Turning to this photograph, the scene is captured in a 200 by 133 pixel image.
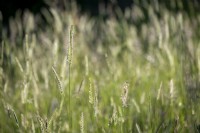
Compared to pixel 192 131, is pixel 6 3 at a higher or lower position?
higher

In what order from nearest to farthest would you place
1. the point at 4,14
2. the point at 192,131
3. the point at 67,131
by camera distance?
the point at 192,131
the point at 67,131
the point at 4,14

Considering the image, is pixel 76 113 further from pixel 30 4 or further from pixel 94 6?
pixel 94 6

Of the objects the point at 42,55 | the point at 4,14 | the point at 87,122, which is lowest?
the point at 87,122

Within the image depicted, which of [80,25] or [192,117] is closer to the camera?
[192,117]

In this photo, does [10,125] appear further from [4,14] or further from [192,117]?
[4,14]

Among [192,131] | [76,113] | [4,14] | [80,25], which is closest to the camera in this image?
[192,131]

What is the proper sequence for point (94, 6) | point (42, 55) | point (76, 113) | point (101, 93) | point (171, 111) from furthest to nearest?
point (94, 6) < point (42, 55) < point (101, 93) < point (76, 113) < point (171, 111)

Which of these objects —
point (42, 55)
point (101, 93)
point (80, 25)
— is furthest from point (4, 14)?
point (101, 93)

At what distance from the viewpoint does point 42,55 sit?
3129 millimetres

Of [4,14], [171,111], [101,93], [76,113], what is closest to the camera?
[171,111]

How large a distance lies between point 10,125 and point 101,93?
533mm

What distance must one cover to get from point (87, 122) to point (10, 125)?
1.13 ft

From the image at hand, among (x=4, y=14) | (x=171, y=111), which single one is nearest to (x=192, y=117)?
(x=171, y=111)

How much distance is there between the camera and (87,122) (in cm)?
179
